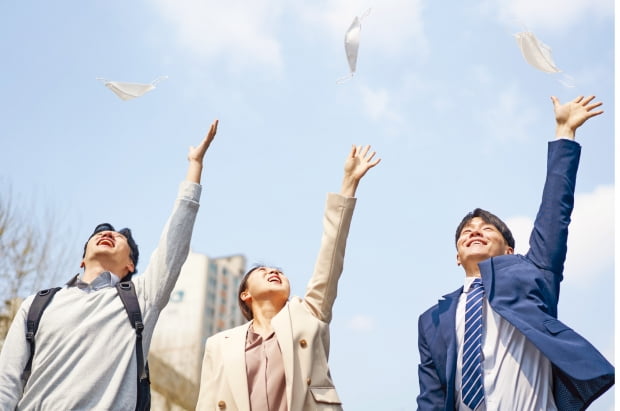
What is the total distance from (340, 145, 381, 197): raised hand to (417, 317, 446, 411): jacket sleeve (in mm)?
1043

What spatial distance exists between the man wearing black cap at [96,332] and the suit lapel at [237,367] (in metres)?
0.50

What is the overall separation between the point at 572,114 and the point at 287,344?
7.79 feet

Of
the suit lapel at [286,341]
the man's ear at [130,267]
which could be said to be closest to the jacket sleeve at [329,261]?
the suit lapel at [286,341]

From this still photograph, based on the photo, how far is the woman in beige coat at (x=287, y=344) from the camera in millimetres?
4629

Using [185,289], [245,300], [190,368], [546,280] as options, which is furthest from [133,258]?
[185,289]

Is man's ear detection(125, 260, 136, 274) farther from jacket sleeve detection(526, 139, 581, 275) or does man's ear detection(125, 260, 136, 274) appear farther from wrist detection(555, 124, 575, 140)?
wrist detection(555, 124, 575, 140)

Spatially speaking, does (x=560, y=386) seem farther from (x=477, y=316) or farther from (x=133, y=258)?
(x=133, y=258)

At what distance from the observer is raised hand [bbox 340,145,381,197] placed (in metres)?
5.16

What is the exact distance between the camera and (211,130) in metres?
5.39

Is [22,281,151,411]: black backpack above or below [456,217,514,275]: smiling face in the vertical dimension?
below

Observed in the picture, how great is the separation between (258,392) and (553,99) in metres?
2.73

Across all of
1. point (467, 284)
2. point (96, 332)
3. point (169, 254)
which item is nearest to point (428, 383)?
point (467, 284)

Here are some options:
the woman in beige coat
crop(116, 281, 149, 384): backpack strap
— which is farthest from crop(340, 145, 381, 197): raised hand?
crop(116, 281, 149, 384): backpack strap

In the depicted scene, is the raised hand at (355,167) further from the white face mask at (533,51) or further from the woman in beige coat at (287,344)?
the white face mask at (533,51)
